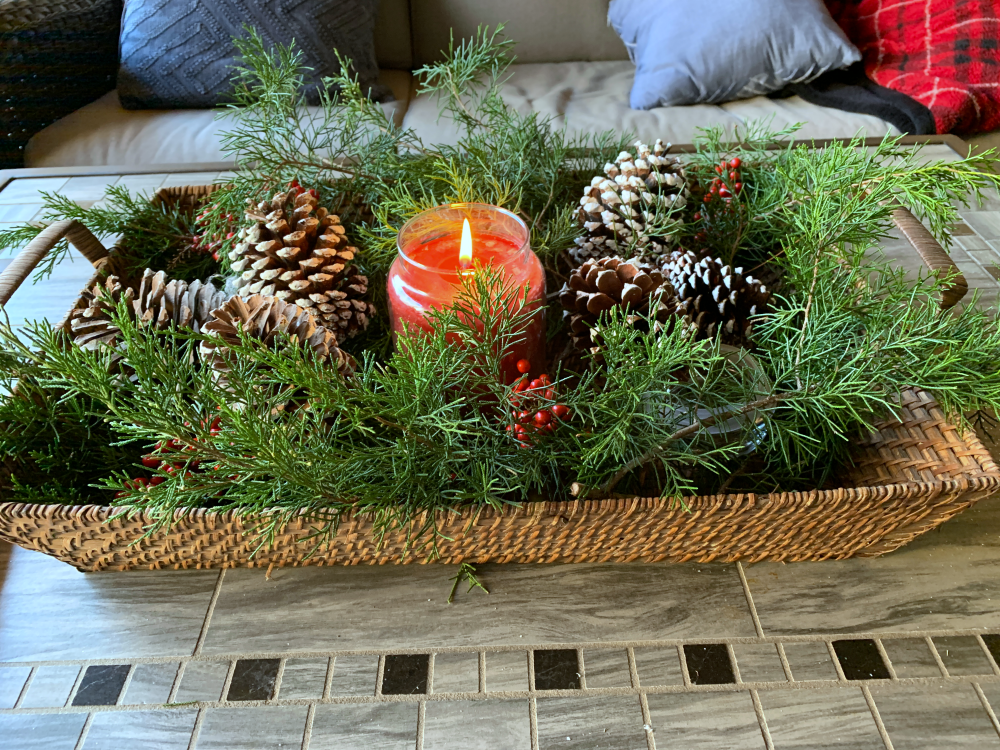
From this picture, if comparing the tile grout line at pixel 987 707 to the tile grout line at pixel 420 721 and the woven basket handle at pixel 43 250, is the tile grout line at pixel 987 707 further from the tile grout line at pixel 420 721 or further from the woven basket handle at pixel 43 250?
the woven basket handle at pixel 43 250

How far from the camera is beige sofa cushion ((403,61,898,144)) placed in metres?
1.42

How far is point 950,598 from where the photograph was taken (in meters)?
0.49

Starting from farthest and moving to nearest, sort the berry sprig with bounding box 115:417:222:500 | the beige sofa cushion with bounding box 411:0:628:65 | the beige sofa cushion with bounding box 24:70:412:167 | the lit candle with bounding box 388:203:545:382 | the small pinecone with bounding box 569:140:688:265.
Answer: the beige sofa cushion with bounding box 411:0:628:65, the beige sofa cushion with bounding box 24:70:412:167, the small pinecone with bounding box 569:140:688:265, the lit candle with bounding box 388:203:545:382, the berry sprig with bounding box 115:417:222:500

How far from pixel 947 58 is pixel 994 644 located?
4.62 ft

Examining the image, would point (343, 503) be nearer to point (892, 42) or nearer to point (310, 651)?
point (310, 651)

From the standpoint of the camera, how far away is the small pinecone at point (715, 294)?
0.58 metres

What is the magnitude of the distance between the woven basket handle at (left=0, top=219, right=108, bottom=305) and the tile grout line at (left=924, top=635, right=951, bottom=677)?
0.70 m

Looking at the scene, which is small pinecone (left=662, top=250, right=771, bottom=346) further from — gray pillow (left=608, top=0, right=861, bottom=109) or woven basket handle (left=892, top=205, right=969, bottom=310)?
gray pillow (left=608, top=0, right=861, bottom=109)

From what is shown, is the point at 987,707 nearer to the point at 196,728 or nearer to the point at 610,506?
the point at 610,506

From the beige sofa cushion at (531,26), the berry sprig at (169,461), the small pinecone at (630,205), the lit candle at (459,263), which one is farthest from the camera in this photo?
the beige sofa cushion at (531,26)

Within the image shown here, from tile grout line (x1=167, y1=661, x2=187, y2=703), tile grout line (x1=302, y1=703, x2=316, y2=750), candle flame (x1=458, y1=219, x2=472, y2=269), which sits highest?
candle flame (x1=458, y1=219, x2=472, y2=269)

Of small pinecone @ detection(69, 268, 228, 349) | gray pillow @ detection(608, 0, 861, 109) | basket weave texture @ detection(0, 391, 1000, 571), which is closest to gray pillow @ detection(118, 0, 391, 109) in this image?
gray pillow @ detection(608, 0, 861, 109)

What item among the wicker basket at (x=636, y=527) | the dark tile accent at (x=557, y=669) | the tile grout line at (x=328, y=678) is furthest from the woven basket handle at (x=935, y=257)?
the tile grout line at (x=328, y=678)

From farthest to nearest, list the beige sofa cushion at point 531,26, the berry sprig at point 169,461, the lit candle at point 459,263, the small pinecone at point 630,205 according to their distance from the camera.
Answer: the beige sofa cushion at point 531,26
the small pinecone at point 630,205
the lit candle at point 459,263
the berry sprig at point 169,461
